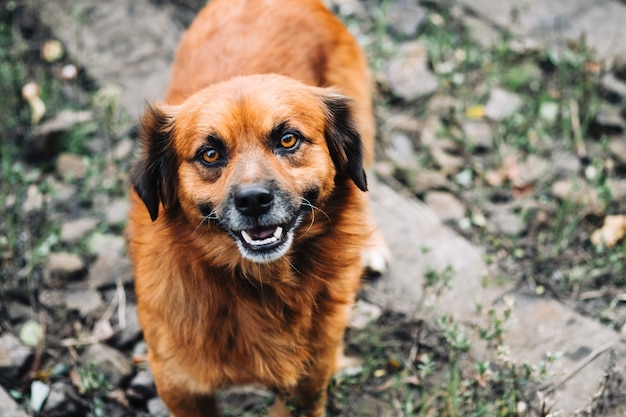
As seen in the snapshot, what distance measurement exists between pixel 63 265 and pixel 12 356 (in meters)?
0.63

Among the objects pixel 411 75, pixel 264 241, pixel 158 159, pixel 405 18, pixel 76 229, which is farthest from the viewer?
pixel 405 18

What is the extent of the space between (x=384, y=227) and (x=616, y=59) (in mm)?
2198

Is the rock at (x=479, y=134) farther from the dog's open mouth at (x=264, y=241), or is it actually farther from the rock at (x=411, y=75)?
the dog's open mouth at (x=264, y=241)

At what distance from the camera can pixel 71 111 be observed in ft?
15.6

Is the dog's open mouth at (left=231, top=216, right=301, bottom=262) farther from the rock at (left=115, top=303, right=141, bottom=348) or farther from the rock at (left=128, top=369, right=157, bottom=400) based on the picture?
the rock at (left=115, top=303, right=141, bottom=348)

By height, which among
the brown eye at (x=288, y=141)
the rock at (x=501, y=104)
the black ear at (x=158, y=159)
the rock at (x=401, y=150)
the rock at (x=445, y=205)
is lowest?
the rock at (x=445, y=205)

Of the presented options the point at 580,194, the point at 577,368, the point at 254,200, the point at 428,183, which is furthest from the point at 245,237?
the point at 580,194

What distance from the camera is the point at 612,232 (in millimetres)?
3947

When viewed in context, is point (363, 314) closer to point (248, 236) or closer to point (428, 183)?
point (428, 183)

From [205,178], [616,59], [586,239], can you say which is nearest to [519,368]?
[586,239]

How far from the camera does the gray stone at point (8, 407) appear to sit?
2943 millimetres

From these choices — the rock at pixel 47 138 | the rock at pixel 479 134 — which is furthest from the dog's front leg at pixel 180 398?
the rock at pixel 479 134

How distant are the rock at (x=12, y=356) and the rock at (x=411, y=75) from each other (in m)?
3.06

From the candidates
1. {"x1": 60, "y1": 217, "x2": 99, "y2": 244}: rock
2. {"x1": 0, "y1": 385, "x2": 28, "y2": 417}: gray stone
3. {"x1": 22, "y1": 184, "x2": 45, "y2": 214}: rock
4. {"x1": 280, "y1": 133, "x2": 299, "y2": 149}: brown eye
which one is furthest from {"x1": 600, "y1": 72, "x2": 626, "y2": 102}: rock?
Result: {"x1": 0, "y1": 385, "x2": 28, "y2": 417}: gray stone
